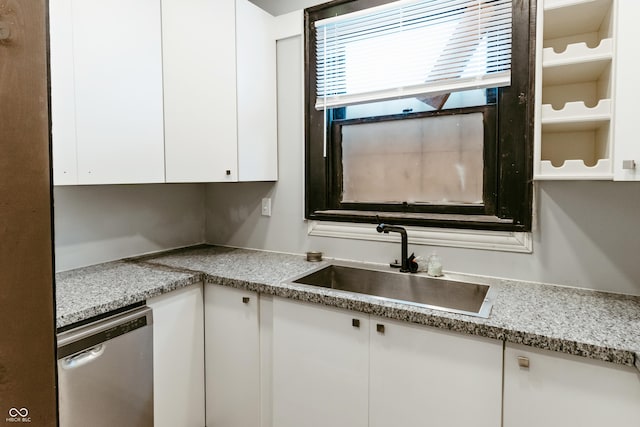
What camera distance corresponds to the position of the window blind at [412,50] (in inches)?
66.4

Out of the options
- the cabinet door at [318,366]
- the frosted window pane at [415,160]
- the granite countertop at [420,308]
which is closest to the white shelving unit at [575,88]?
the frosted window pane at [415,160]

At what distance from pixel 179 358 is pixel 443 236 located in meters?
1.36

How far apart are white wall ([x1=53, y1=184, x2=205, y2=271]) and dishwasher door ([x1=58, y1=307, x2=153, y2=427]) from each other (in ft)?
2.09

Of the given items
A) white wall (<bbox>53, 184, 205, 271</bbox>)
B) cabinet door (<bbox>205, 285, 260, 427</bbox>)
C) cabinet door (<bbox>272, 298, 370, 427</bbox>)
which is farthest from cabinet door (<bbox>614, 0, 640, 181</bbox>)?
white wall (<bbox>53, 184, 205, 271</bbox>)

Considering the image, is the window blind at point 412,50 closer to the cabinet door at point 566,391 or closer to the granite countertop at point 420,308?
the granite countertop at point 420,308

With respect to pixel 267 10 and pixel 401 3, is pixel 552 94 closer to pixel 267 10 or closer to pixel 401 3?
pixel 401 3

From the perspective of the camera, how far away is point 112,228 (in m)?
2.09

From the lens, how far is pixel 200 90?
192 centimetres

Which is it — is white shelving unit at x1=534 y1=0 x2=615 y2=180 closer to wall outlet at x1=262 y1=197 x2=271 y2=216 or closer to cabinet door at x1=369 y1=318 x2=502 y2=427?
cabinet door at x1=369 y1=318 x2=502 y2=427

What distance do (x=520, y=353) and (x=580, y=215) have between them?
0.72 metres

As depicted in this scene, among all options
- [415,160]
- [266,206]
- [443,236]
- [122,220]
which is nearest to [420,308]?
[443,236]

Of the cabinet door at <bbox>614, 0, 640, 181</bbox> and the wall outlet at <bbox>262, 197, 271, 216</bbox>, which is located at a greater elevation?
the cabinet door at <bbox>614, 0, 640, 181</bbox>

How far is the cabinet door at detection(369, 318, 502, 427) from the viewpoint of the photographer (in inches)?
48.1

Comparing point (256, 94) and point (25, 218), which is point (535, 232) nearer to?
point (256, 94)
